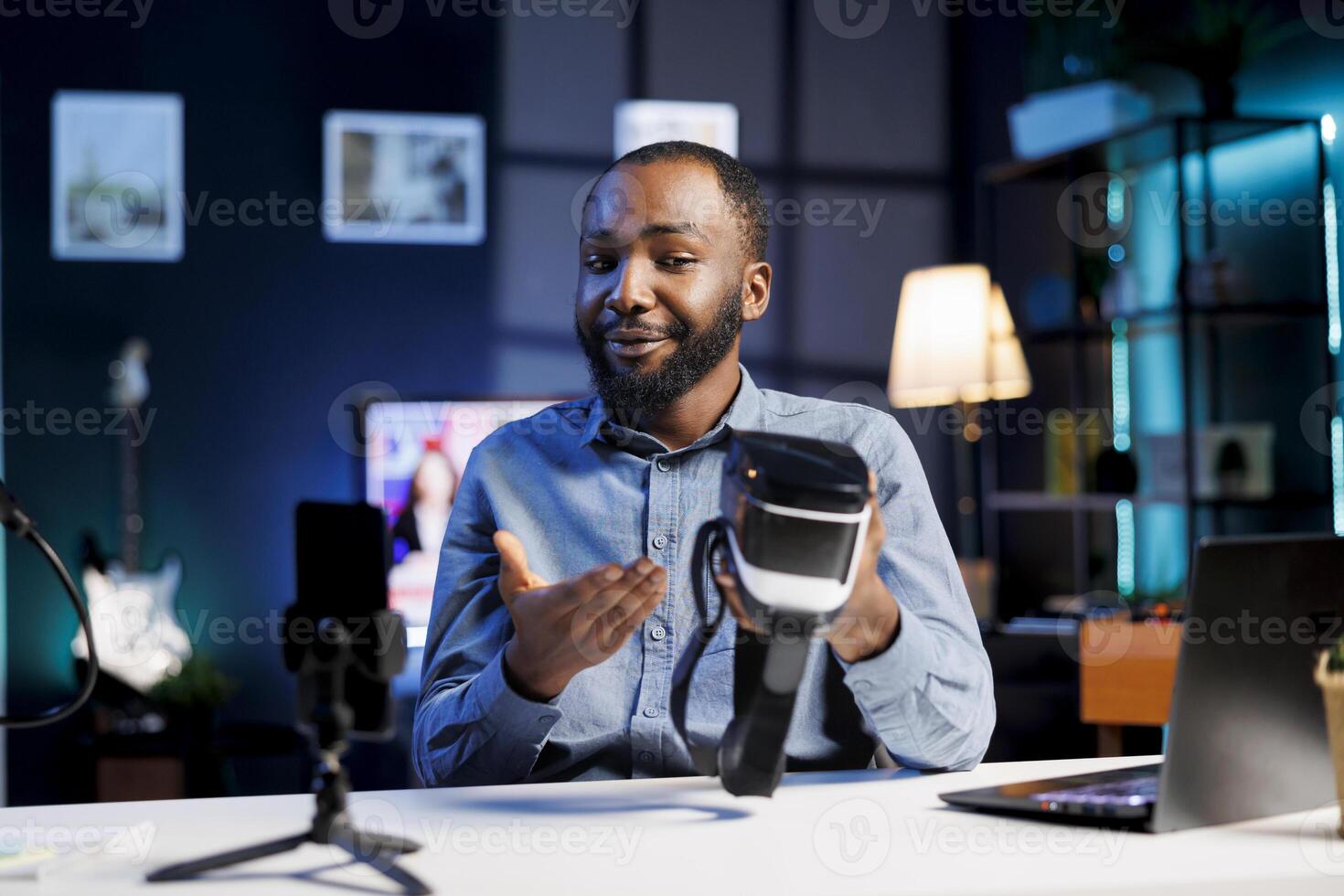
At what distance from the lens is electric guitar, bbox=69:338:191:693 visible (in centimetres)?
369

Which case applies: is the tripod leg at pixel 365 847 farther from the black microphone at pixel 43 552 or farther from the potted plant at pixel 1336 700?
the potted plant at pixel 1336 700

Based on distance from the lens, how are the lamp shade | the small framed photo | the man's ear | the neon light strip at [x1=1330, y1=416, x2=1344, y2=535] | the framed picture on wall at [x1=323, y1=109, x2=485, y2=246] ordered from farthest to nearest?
the small framed photo → the framed picture on wall at [x1=323, y1=109, x2=485, y2=246] → the lamp shade → the neon light strip at [x1=1330, y1=416, x2=1344, y2=535] → the man's ear

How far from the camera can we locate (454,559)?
152cm

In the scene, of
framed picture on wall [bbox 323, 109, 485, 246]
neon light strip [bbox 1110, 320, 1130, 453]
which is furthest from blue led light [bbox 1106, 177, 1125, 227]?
framed picture on wall [bbox 323, 109, 485, 246]

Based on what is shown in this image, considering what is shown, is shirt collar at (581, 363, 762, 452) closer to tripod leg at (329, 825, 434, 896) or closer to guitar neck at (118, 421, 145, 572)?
tripod leg at (329, 825, 434, 896)

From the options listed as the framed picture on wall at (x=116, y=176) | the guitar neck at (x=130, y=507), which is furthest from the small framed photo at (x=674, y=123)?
the guitar neck at (x=130, y=507)

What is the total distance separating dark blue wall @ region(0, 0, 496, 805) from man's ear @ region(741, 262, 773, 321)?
109 inches

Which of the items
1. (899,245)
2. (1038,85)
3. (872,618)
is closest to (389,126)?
(899,245)

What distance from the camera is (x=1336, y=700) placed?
105 cm

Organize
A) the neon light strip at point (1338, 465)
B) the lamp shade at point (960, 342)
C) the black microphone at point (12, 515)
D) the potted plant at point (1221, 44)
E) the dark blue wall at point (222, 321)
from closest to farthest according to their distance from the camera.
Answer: the black microphone at point (12, 515) → the neon light strip at point (1338, 465) → the potted plant at point (1221, 44) → the lamp shade at point (960, 342) → the dark blue wall at point (222, 321)

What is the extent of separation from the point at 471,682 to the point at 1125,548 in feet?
9.91

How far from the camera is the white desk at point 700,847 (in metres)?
0.87

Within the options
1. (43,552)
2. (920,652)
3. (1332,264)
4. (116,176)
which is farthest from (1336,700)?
(116,176)

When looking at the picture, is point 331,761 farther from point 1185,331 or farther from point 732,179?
point 1185,331
